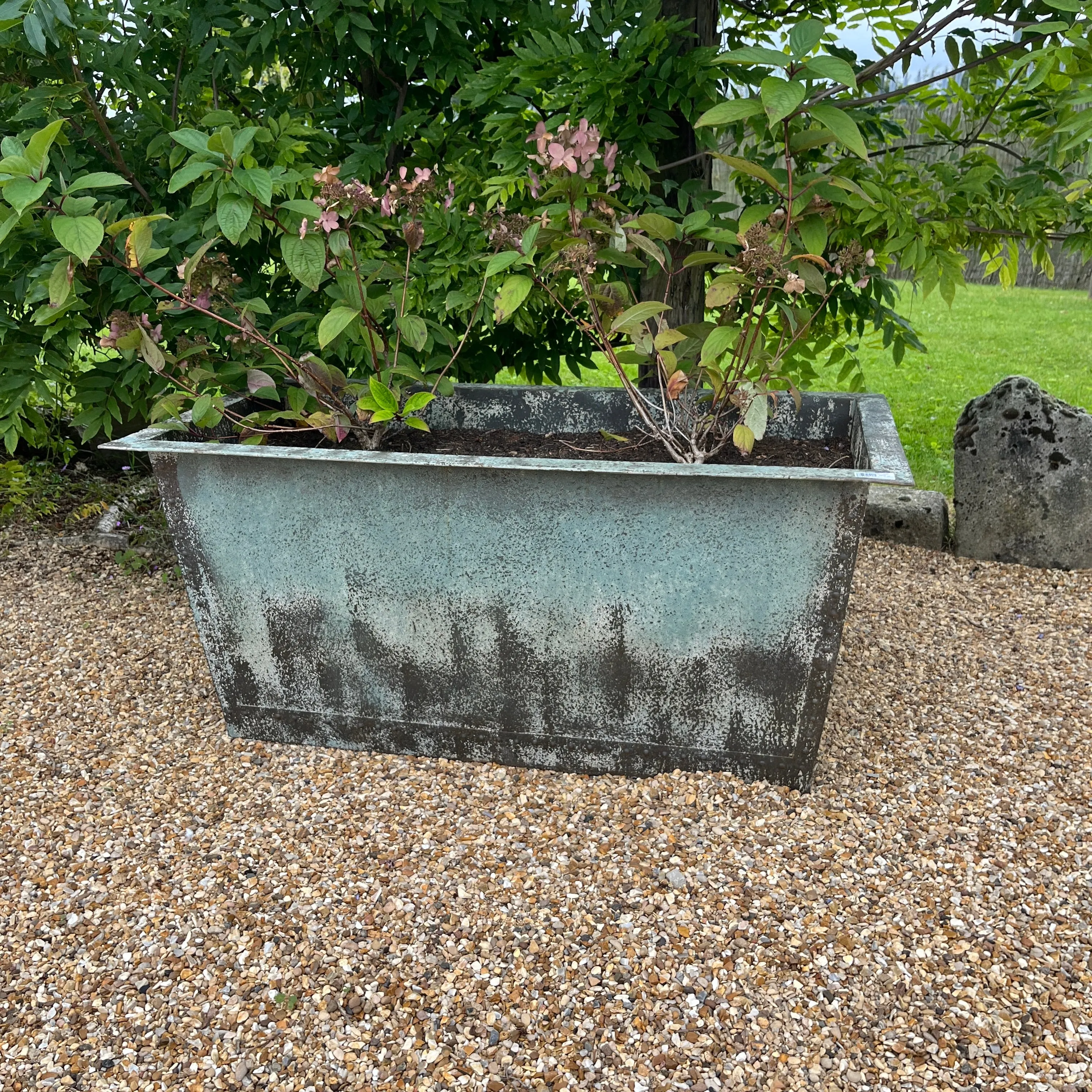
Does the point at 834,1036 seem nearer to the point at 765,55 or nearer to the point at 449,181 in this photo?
the point at 765,55

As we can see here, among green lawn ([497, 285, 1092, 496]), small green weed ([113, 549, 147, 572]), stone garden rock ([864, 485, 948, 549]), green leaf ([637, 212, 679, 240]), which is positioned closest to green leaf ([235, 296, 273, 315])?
green leaf ([637, 212, 679, 240])

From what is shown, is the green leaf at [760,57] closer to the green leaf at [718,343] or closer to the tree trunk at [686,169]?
the green leaf at [718,343]

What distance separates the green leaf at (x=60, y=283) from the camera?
6.22 ft

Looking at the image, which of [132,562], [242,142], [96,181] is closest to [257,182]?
[242,142]

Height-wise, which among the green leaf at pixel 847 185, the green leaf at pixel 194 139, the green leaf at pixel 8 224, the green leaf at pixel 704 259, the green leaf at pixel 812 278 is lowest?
the green leaf at pixel 812 278

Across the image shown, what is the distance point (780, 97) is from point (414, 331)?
38.5 inches

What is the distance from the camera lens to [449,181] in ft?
8.23

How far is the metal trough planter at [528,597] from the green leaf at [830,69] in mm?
679

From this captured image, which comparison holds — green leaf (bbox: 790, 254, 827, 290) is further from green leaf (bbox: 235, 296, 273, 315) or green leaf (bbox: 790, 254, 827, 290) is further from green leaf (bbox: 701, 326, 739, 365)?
green leaf (bbox: 235, 296, 273, 315)

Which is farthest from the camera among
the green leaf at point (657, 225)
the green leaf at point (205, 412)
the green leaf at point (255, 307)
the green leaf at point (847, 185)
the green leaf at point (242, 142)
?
the green leaf at point (255, 307)

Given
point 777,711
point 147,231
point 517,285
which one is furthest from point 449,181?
point 777,711

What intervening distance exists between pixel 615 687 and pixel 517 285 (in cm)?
91

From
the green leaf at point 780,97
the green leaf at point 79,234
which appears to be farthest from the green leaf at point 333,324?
the green leaf at point 780,97

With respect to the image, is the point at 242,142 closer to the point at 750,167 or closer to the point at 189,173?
the point at 189,173
